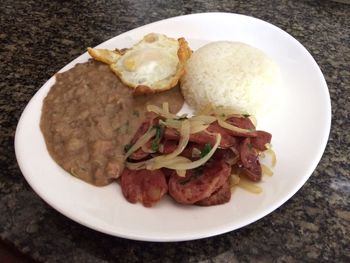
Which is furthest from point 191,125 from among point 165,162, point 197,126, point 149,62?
point 149,62

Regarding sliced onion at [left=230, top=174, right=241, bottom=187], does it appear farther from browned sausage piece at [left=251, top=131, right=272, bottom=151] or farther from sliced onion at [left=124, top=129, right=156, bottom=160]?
sliced onion at [left=124, top=129, right=156, bottom=160]

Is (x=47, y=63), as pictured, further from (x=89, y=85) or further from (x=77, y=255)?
(x=77, y=255)

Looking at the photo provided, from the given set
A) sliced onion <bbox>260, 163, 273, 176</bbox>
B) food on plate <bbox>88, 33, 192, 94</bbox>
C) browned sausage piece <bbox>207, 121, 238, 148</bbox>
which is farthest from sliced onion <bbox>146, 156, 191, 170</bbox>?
food on plate <bbox>88, 33, 192, 94</bbox>

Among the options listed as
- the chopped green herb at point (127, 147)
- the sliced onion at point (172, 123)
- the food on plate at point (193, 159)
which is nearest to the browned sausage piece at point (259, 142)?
the food on plate at point (193, 159)

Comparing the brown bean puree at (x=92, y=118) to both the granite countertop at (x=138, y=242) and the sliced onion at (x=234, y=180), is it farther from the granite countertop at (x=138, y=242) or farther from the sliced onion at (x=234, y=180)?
the sliced onion at (x=234, y=180)

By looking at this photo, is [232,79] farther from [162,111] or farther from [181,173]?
[181,173]

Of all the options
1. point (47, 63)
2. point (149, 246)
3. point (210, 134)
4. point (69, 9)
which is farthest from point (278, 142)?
point (69, 9)
